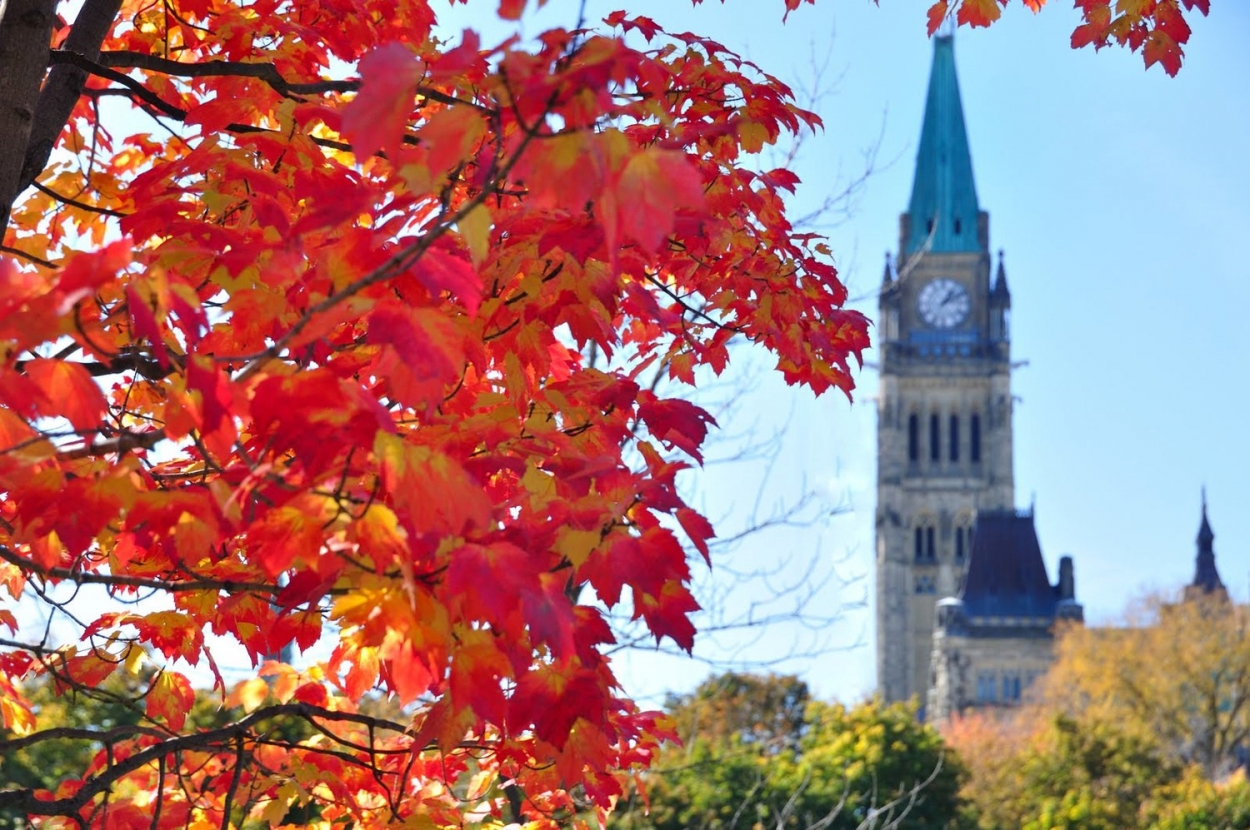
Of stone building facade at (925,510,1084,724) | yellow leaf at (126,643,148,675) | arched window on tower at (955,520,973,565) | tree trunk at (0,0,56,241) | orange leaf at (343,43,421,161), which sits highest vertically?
arched window on tower at (955,520,973,565)

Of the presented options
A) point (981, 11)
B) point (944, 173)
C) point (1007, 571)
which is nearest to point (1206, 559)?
point (1007, 571)

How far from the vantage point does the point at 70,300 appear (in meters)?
1.81

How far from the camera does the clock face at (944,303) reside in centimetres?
8844

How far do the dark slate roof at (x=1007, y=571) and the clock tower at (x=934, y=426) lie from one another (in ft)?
21.4

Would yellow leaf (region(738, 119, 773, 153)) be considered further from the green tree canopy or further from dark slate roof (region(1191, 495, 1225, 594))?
dark slate roof (region(1191, 495, 1225, 594))

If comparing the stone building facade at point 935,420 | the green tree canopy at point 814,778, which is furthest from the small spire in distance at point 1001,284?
the green tree canopy at point 814,778

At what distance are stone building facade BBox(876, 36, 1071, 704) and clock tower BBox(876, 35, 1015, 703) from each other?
0.06 m

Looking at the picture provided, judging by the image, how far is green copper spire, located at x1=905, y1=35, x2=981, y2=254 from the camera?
89.1 metres

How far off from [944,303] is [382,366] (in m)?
89.2

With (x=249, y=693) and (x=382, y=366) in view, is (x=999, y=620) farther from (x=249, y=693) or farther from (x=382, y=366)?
(x=382, y=366)

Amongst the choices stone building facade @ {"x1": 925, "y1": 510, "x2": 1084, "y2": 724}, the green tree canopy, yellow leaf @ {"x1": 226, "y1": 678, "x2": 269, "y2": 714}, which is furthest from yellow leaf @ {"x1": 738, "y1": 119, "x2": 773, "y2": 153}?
stone building facade @ {"x1": 925, "y1": 510, "x2": 1084, "y2": 724}

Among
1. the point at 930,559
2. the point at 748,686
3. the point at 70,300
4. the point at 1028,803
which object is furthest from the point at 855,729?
the point at 930,559

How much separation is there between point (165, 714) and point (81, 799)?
53 cm

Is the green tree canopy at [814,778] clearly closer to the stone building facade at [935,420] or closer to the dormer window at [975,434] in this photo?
the stone building facade at [935,420]
